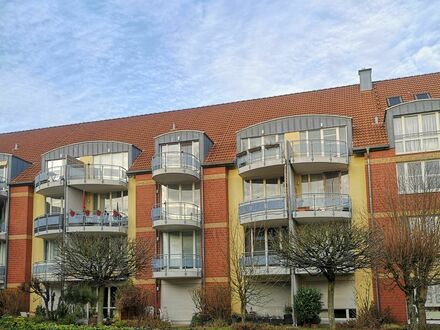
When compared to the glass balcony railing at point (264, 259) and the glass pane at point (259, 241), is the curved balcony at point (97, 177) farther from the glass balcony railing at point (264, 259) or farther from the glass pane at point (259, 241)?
the glass balcony railing at point (264, 259)

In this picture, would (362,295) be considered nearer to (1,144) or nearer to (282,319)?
(282,319)

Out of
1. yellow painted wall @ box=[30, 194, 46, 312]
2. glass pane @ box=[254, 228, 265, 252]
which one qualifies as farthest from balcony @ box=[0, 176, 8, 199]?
glass pane @ box=[254, 228, 265, 252]

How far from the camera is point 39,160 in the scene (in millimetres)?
37844

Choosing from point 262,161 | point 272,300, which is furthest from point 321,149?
point 272,300

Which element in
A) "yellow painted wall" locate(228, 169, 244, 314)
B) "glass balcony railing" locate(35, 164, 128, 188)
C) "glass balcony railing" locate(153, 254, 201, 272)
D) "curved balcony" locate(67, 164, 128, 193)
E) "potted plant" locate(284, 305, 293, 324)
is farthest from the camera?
"glass balcony railing" locate(35, 164, 128, 188)

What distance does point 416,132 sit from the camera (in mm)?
28641

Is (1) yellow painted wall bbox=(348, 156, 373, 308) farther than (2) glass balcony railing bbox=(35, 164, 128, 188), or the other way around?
(2) glass balcony railing bbox=(35, 164, 128, 188)

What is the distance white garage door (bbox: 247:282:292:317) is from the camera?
29359 mm

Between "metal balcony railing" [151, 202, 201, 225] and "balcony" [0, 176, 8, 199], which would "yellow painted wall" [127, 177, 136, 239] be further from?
"balcony" [0, 176, 8, 199]

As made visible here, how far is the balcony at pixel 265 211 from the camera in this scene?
2877cm

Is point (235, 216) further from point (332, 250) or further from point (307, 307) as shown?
point (332, 250)

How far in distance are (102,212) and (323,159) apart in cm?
1265

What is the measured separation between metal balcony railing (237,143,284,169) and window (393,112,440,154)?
5.61 metres

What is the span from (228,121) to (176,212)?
740 centimetres
